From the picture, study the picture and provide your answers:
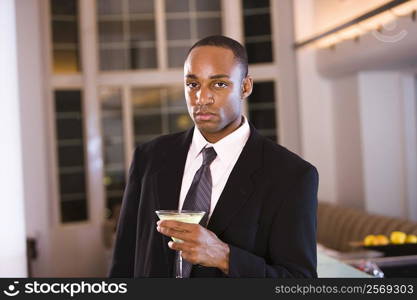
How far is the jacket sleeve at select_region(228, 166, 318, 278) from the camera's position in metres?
1.50

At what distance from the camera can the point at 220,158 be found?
169 cm

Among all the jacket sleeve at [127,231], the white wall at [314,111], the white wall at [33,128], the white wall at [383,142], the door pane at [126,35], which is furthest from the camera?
the door pane at [126,35]

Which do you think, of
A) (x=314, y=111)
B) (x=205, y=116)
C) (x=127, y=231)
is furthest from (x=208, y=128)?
(x=314, y=111)

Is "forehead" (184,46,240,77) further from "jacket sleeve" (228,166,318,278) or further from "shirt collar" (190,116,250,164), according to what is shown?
"jacket sleeve" (228,166,318,278)

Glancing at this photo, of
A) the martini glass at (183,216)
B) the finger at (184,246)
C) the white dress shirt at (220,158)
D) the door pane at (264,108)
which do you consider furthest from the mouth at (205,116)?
the door pane at (264,108)

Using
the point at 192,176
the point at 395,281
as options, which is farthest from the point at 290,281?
the point at 192,176

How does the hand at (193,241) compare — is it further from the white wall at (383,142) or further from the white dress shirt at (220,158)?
the white wall at (383,142)

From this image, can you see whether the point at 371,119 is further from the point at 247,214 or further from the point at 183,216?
the point at 183,216

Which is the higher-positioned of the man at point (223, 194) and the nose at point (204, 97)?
the nose at point (204, 97)

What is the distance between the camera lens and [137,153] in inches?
71.8

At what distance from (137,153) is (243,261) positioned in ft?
1.76

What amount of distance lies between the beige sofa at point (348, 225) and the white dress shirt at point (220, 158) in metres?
3.51

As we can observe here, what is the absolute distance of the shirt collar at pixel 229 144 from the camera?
5.52 feet

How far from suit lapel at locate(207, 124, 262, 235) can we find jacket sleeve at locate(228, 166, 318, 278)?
0.34 feet
